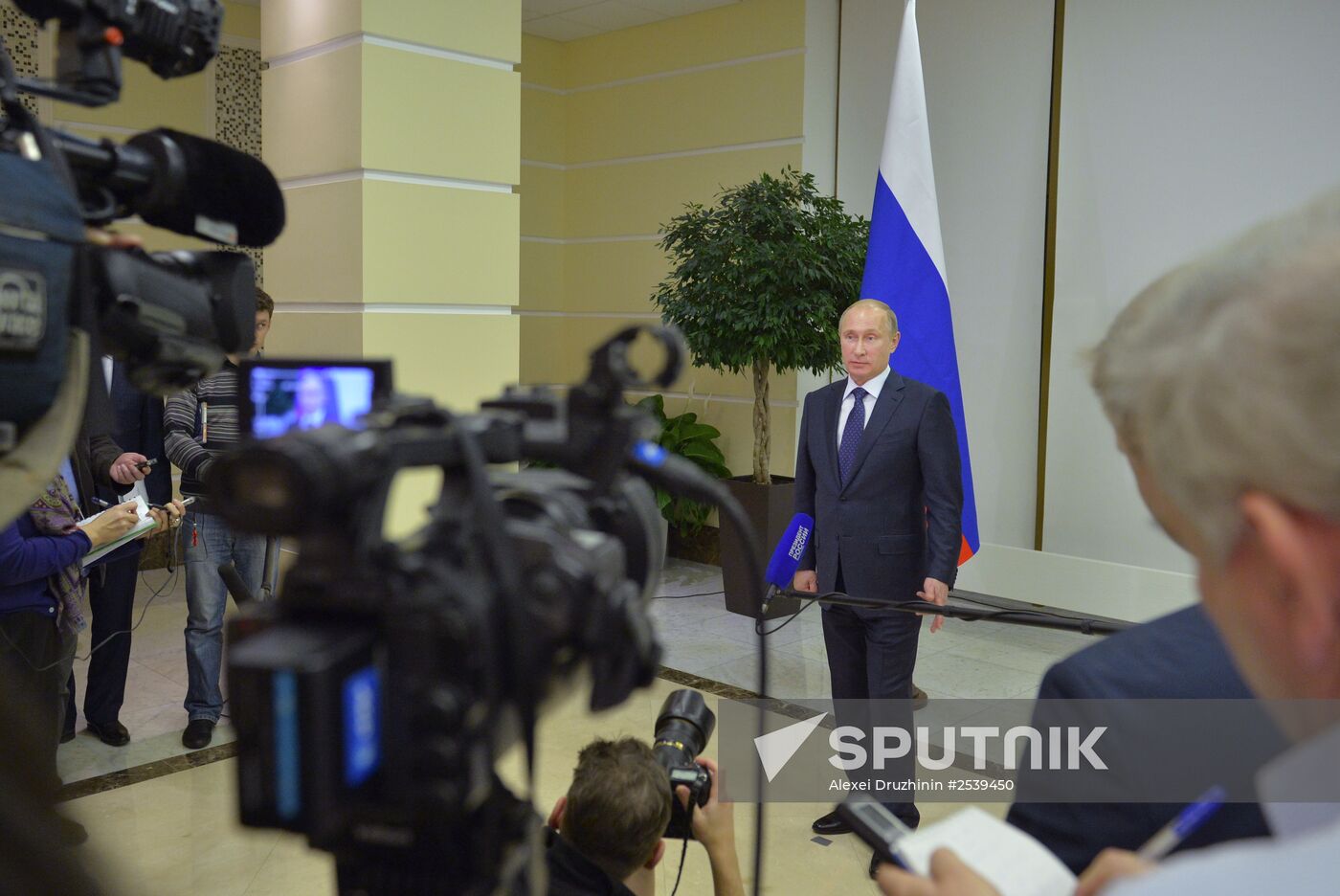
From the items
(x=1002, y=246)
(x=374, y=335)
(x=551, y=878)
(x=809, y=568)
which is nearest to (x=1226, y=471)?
(x=551, y=878)

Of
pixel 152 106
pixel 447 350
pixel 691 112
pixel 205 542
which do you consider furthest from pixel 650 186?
pixel 205 542

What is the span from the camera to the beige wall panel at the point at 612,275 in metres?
6.78

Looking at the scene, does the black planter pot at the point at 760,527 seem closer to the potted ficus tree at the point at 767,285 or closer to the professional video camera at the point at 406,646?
the potted ficus tree at the point at 767,285

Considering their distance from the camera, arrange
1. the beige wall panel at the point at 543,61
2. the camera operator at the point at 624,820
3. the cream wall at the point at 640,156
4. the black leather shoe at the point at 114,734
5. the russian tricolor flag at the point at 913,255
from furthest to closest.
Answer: the beige wall panel at the point at 543,61 → the cream wall at the point at 640,156 → the russian tricolor flag at the point at 913,255 → the black leather shoe at the point at 114,734 → the camera operator at the point at 624,820

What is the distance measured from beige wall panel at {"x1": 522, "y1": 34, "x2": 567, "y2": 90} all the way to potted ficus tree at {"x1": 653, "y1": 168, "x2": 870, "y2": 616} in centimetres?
232

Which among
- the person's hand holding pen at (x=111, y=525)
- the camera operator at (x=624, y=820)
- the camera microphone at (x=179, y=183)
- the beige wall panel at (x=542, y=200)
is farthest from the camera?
the beige wall panel at (x=542, y=200)

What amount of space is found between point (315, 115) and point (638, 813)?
2969 millimetres

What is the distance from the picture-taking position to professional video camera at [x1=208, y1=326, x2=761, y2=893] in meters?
0.55

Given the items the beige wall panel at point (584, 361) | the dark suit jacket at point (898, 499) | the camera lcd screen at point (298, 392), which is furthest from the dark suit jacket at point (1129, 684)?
the beige wall panel at point (584, 361)

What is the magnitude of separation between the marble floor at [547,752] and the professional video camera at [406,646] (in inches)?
40.0

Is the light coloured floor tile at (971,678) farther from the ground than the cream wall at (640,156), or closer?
closer

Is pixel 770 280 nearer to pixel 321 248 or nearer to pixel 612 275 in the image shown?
pixel 321 248

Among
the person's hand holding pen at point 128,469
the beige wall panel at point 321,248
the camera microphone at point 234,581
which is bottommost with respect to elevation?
the camera microphone at point 234,581

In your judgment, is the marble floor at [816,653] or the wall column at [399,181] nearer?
the wall column at [399,181]
